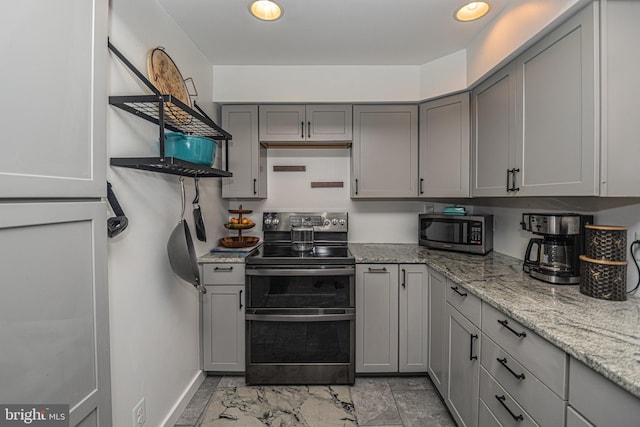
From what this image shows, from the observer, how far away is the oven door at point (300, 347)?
206cm

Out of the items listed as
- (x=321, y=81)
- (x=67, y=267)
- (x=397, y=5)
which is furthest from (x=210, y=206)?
(x=397, y=5)

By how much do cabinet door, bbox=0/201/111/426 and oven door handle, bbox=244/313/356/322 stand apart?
3.72 feet

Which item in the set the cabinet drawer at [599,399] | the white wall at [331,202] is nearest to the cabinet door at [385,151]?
the white wall at [331,202]

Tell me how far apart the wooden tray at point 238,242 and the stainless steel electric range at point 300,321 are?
1.22 feet

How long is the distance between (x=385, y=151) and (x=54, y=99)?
83.5 inches

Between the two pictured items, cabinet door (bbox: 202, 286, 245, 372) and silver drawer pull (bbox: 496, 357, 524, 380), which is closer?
silver drawer pull (bbox: 496, 357, 524, 380)

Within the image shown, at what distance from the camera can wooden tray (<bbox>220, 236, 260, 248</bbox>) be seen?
2.37 meters

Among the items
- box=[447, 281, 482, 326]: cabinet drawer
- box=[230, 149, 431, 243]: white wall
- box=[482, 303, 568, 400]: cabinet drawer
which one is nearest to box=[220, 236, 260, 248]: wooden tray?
box=[230, 149, 431, 243]: white wall

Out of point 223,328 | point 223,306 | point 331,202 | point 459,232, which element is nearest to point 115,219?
point 223,306

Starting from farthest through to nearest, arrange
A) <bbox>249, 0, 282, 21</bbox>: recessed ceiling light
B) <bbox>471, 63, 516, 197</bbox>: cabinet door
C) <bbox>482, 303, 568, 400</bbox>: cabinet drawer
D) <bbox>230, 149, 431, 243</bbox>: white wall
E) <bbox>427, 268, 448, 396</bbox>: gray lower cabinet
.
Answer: <bbox>230, 149, 431, 243</bbox>: white wall < <bbox>427, 268, 448, 396</bbox>: gray lower cabinet < <bbox>471, 63, 516, 197</bbox>: cabinet door < <bbox>249, 0, 282, 21</bbox>: recessed ceiling light < <bbox>482, 303, 568, 400</bbox>: cabinet drawer

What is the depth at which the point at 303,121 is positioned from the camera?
2.41 meters

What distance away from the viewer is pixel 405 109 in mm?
2414

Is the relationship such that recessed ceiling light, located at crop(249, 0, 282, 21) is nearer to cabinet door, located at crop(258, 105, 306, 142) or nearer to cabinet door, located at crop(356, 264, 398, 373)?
cabinet door, located at crop(258, 105, 306, 142)

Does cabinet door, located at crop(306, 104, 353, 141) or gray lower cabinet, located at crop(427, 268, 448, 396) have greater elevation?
cabinet door, located at crop(306, 104, 353, 141)
